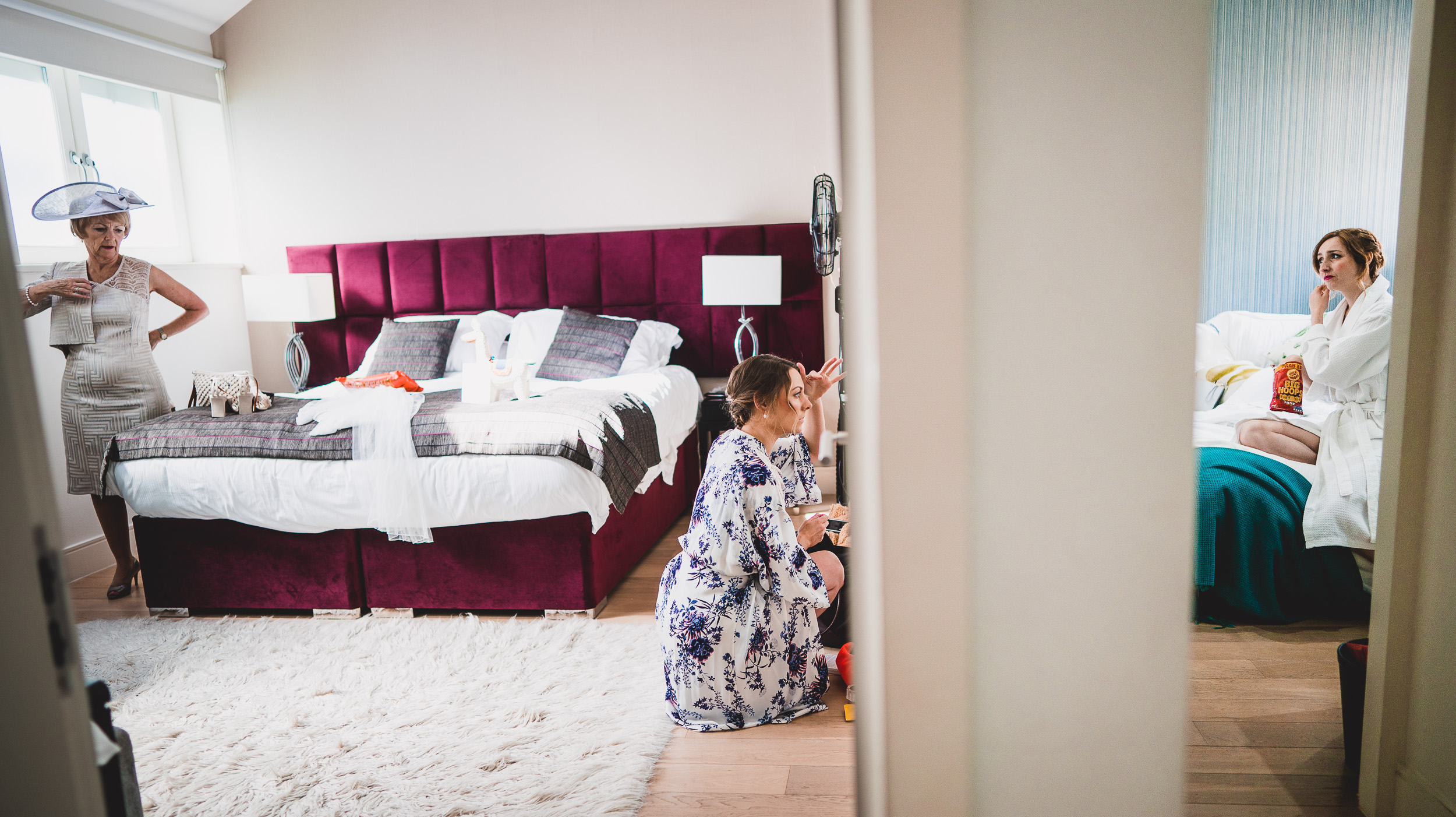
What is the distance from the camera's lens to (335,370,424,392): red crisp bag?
3.62 meters

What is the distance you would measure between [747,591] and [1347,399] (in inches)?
87.8

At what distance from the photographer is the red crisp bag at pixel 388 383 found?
362 centimetres

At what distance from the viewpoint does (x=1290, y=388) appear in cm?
306

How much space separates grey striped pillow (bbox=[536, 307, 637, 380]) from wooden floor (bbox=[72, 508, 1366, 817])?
2133mm

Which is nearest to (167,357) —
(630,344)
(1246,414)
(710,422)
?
(630,344)

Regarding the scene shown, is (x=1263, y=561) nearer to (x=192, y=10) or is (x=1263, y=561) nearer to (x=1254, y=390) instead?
(x=1254, y=390)

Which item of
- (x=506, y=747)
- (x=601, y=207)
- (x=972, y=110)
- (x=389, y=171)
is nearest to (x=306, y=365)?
(x=389, y=171)

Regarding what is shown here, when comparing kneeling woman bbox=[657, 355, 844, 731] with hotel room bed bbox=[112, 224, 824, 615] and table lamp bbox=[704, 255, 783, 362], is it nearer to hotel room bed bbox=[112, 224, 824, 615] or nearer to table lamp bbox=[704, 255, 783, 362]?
hotel room bed bbox=[112, 224, 824, 615]

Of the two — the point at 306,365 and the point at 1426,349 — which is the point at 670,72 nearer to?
the point at 306,365

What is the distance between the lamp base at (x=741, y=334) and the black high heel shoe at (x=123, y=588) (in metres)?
2.85

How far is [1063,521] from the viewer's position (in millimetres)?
898

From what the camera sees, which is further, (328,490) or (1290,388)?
(1290,388)

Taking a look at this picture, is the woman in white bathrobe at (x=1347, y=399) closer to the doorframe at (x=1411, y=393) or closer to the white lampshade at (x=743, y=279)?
the doorframe at (x=1411, y=393)

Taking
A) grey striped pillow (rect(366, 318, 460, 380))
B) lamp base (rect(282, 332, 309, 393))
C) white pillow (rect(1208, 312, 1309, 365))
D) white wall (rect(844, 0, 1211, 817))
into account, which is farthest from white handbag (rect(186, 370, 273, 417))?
white pillow (rect(1208, 312, 1309, 365))
